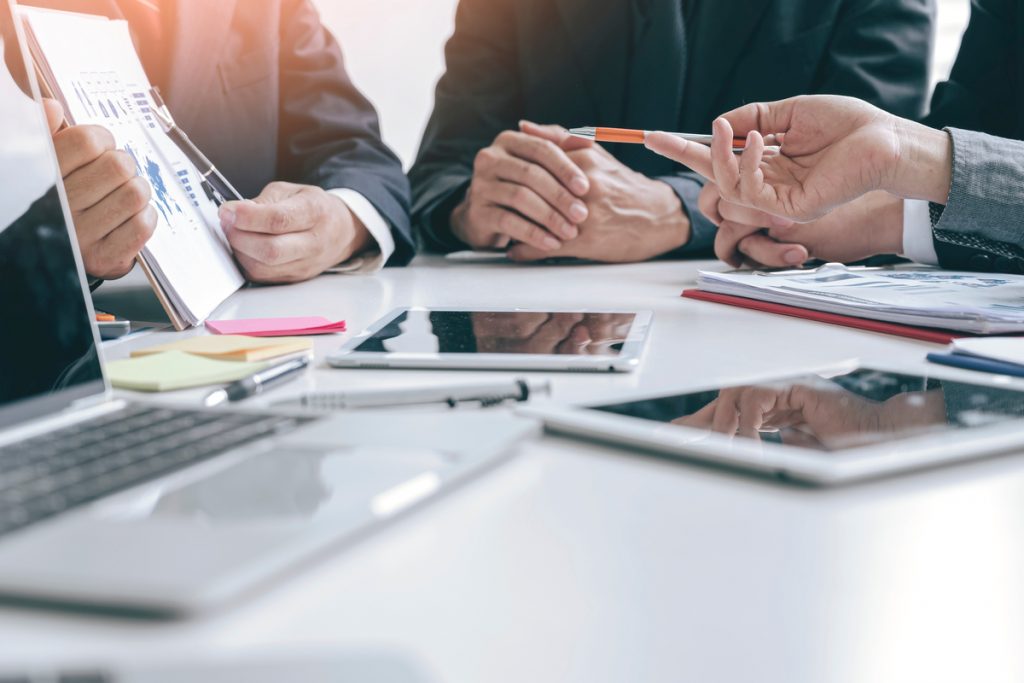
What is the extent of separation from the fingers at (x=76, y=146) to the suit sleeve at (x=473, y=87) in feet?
2.76

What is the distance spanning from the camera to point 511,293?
97cm

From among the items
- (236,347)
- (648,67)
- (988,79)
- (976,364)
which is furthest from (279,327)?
(988,79)

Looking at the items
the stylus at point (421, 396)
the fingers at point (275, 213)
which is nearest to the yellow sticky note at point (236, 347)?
the stylus at point (421, 396)

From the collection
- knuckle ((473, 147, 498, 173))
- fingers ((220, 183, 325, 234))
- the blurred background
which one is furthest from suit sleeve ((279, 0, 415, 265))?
the blurred background

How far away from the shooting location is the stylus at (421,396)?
0.49 m

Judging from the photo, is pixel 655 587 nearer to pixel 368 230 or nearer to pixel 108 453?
pixel 108 453

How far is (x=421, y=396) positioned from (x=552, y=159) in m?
0.76

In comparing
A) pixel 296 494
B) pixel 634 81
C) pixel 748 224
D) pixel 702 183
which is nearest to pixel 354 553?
pixel 296 494

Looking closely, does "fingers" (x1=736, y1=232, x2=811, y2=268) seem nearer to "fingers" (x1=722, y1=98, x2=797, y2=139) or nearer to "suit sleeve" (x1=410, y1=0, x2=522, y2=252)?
"fingers" (x1=722, y1=98, x2=797, y2=139)

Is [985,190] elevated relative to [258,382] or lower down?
elevated

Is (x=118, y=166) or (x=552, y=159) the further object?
(x=552, y=159)

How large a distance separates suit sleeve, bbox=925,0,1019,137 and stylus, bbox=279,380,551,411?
3.25 ft

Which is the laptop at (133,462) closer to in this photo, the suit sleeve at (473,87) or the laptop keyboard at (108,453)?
the laptop keyboard at (108,453)

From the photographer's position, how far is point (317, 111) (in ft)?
4.61
